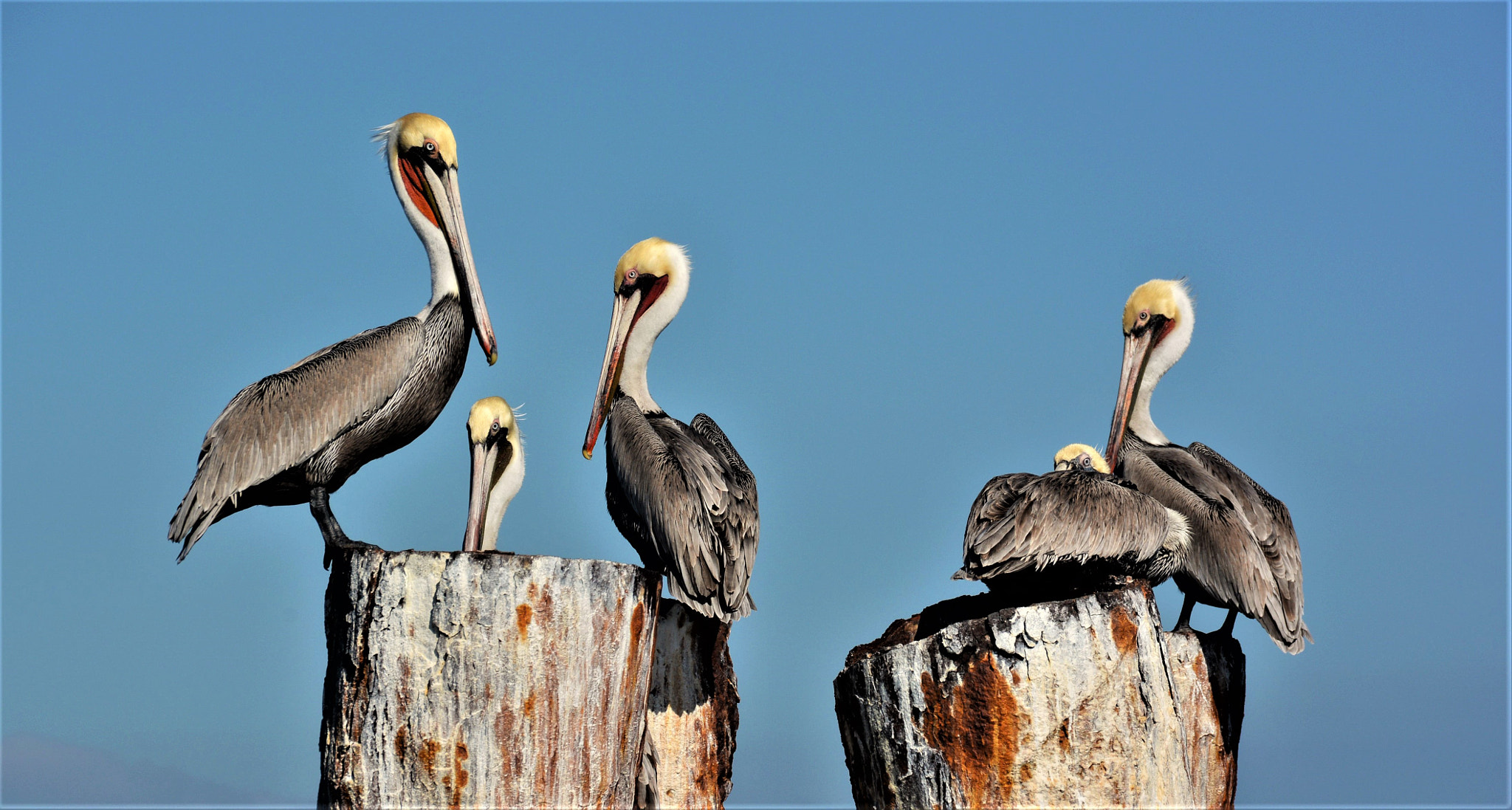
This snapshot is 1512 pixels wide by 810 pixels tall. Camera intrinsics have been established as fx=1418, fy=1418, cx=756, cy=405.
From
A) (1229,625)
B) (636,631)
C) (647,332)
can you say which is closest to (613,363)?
(647,332)

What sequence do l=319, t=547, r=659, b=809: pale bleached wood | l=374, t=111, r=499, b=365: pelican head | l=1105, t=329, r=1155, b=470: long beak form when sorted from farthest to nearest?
1. l=1105, t=329, r=1155, b=470: long beak
2. l=374, t=111, r=499, b=365: pelican head
3. l=319, t=547, r=659, b=809: pale bleached wood

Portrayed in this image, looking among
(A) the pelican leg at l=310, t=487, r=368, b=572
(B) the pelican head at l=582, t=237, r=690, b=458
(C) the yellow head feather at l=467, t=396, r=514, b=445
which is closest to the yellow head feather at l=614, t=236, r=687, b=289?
(B) the pelican head at l=582, t=237, r=690, b=458

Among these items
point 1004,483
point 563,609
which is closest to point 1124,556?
point 1004,483

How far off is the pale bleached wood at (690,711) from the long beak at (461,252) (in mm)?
1568

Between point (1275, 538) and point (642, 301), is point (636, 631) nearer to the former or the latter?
point (642, 301)

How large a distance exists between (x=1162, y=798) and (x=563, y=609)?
2219 mm

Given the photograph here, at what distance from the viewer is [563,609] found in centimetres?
488

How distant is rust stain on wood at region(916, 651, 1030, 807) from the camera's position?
16.2 ft

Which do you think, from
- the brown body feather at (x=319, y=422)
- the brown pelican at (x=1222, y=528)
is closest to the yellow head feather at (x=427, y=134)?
the brown body feather at (x=319, y=422)

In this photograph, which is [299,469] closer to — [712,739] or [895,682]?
[712,739]

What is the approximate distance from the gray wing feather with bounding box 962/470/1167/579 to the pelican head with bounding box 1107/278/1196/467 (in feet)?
7.82

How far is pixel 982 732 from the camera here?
4953 millimetres

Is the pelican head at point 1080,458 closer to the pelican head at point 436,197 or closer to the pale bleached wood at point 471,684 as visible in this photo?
the pelican head at point 436,197

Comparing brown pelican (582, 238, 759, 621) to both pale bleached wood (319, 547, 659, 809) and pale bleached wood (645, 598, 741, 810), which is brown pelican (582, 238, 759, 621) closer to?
pale bleached wood (645, 598, 741, 810)
